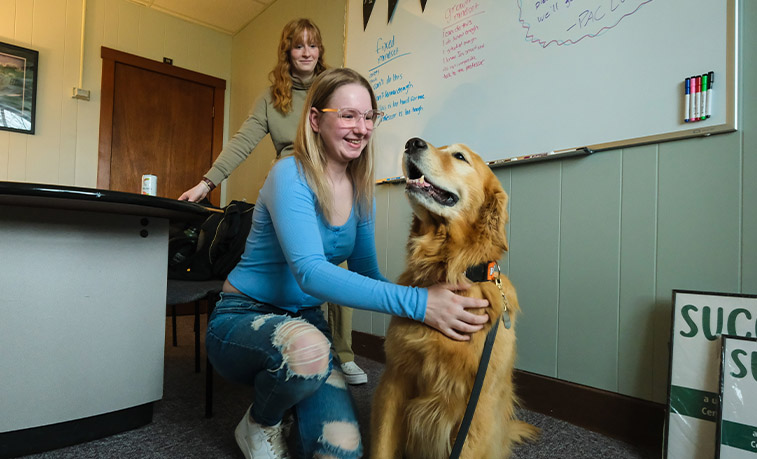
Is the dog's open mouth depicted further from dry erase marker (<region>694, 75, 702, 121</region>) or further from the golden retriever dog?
dry erase marker (<region>694, 75, 702, 121</region>)

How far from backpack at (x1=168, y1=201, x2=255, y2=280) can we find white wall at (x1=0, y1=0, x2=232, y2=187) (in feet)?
7.83

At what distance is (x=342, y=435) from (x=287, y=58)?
1793 mm

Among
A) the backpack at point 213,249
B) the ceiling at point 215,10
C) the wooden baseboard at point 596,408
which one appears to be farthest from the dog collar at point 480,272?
the ceiling at point 215,10

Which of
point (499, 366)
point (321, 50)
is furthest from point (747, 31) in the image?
point (321, 50)

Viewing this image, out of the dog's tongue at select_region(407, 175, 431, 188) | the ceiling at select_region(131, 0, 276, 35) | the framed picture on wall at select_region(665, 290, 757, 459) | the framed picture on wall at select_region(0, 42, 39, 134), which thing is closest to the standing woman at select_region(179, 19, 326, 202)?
the dog's tongue at select_region(407, 175, 431, 188)

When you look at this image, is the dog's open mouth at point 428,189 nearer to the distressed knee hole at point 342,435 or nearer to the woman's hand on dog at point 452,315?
the woman's hand on dog at point 452,315

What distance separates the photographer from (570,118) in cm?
156

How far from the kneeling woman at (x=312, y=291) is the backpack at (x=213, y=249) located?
767 millimetres

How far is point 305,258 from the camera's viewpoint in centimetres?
99

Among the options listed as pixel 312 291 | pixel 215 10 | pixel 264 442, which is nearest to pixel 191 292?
pixel 264 442

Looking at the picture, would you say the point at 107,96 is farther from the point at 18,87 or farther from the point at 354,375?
the point at 354,375

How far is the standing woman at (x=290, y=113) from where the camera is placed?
6.51 ft

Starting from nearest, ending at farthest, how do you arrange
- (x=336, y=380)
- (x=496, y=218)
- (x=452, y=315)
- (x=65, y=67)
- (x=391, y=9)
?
(x=452, y=315) < (x=496, y=218) < (x=336, y=380) < (x=391, y=9) < (x=65, y=67)

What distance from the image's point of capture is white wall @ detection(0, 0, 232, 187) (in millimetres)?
3414
